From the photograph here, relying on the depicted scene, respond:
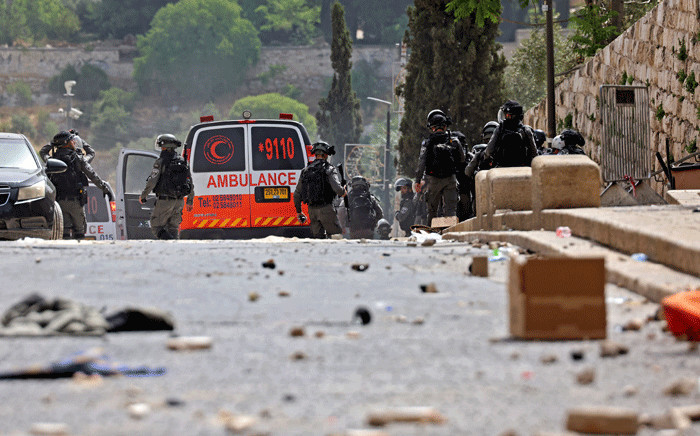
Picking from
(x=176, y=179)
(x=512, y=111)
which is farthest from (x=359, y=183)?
(x=512, y=111)

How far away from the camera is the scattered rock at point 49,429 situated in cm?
331

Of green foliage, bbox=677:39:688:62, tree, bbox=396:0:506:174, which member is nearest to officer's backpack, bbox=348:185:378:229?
green foliage, bbox=677:39:688:62

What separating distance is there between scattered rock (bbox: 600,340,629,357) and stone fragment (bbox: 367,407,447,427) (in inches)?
→ 46.7

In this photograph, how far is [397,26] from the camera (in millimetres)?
134625

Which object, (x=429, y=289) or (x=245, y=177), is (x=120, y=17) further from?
(x=429, y=289)

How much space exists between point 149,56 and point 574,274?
137 meters

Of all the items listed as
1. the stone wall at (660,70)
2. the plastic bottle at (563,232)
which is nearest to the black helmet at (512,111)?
the stone wall at (660,70)

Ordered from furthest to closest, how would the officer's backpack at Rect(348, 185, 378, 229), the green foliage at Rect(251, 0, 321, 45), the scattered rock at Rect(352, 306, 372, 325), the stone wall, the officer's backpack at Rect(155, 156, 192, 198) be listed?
the green foliage at Rect(251, 0, 321, 45)
the officer's backpack at Rect(348, 185, 378, 229)
the stone wall
the officer's backpack at Rect(155, 156, 192, 198)
the scattered rock at Rect(352, 306, 372, 325)

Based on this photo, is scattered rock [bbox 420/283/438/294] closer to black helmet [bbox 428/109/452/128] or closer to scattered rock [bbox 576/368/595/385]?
scattered rock [bbox 576/368/595/385]

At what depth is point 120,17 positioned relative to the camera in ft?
483

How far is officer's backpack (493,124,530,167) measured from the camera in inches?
533

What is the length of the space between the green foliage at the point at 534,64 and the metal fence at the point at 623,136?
16810mm

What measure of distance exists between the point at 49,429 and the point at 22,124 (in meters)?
125

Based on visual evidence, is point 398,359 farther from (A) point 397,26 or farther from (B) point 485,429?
(A) point 397,26
